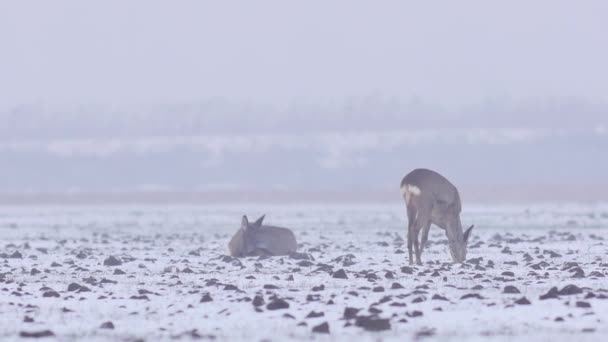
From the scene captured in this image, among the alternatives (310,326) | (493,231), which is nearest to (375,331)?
(310,326)

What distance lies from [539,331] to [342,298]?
14.6 ft

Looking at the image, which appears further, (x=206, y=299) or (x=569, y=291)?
→ (x=206, y=299)

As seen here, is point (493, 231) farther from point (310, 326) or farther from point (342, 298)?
point (310, 326)

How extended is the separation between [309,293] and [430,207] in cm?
784

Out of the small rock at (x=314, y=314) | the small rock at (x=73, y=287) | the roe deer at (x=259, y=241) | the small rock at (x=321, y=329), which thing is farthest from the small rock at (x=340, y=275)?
the roe deer at (x=259, y=241)

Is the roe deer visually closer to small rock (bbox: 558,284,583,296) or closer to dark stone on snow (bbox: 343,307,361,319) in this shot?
small rock (bbox: 558,284,583,296)

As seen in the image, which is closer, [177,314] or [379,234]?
[177,314]

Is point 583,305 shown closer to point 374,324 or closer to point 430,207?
point 374,324

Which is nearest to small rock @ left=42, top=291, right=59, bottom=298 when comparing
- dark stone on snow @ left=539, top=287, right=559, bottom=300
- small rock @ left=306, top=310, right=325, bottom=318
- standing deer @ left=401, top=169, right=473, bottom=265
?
small rock @ left=306, top=310, right=325, bottom=318

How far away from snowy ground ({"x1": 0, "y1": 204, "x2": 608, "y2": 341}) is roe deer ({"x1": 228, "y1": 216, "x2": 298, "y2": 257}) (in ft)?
2.01

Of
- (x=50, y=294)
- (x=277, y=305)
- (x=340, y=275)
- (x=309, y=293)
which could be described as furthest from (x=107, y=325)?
(x=340, y=275)

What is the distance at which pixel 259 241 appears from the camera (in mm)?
33156

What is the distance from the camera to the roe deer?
32.9 m

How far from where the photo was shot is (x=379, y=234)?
46625 millimetres
